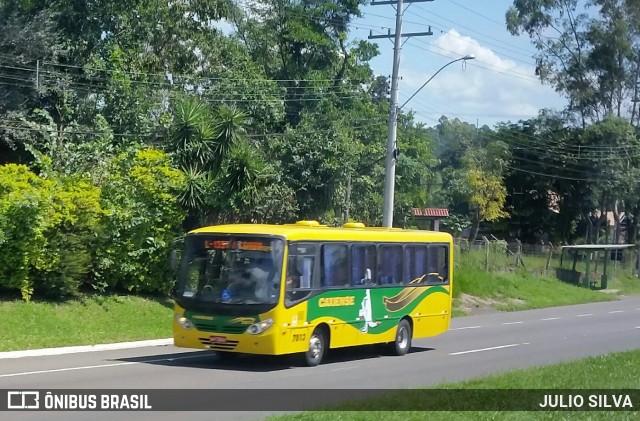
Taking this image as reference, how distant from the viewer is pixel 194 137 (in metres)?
30.3

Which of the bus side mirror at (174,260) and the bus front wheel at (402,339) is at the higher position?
the bus side mirror at (174,260)

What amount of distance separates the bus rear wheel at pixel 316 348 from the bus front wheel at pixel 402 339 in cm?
299

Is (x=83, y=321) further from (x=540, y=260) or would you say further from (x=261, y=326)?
(x=540, y=260)

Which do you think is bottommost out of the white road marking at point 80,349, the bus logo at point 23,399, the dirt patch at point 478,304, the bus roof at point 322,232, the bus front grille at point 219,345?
the dirt patch at point 478,304

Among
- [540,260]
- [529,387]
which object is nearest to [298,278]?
[529,387]

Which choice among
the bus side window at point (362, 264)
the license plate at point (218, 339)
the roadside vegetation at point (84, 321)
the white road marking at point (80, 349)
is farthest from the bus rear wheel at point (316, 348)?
the roadside vegetation at point (84, 321)

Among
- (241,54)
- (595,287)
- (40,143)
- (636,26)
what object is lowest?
(595,287)

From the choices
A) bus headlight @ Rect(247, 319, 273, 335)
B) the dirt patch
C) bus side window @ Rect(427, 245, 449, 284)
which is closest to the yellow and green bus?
bus headlight @ Rect(247, 319, 273, 335)

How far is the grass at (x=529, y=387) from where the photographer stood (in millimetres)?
11227

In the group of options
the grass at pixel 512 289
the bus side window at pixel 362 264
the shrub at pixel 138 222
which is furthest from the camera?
the grass at pixel 512 289

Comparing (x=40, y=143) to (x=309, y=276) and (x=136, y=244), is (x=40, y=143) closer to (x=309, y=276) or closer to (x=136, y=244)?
(x=136, y=244)

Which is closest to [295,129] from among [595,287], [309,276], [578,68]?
[595,287]

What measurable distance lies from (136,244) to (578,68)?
4955cm

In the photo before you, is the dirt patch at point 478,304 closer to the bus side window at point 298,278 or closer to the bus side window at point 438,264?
the bus side window at point 438,264
